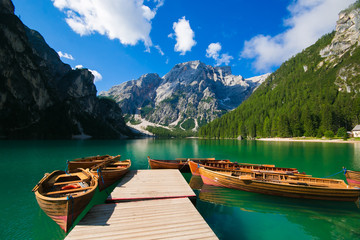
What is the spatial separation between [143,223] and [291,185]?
551 inches

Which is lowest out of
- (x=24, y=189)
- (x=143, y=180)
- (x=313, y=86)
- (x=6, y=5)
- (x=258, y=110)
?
(x=24, y=189)

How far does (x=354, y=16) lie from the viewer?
16162cm

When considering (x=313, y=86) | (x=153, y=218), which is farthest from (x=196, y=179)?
(x=313, y=86)

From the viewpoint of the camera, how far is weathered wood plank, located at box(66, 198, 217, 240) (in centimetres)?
705

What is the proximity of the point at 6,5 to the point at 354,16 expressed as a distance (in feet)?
1065

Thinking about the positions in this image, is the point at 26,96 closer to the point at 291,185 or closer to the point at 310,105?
the point at 291,185

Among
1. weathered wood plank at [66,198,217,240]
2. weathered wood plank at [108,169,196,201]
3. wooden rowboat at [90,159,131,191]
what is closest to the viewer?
weathered wood plank at [66,198,217,240]

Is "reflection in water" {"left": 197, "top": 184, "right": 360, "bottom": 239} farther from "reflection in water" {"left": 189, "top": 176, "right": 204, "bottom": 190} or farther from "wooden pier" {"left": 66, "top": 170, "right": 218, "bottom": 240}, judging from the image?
"wooden pier" {"left": 66, "top": 170, "right": 218, "bottom": 240}

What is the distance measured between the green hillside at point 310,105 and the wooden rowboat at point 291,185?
4562 inches

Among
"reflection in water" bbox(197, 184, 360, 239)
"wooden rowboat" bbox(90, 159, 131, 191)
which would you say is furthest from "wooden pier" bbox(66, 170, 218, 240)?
"reflection in water" bbox(197, 184, 360, 239)

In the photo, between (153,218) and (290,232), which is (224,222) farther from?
(153,218)

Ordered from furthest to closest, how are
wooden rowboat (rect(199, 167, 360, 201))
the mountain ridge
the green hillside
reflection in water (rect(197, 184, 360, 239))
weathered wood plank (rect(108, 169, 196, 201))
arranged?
the mountain ridge, the green hillside, wooden rowboat (rect(199, 167, 360, 201)), weathered wood plank (rect(108, 169, 196, 201)), reflection in water (rect(197, 184, 360, 239))

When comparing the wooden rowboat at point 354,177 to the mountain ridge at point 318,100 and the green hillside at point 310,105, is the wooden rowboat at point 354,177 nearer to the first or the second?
the mountain ridge at point 318,100

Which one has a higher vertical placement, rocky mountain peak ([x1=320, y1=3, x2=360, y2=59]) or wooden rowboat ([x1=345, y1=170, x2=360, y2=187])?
rocky mountain peak ([x1=320, y1=3, x2=360, y2=59])
